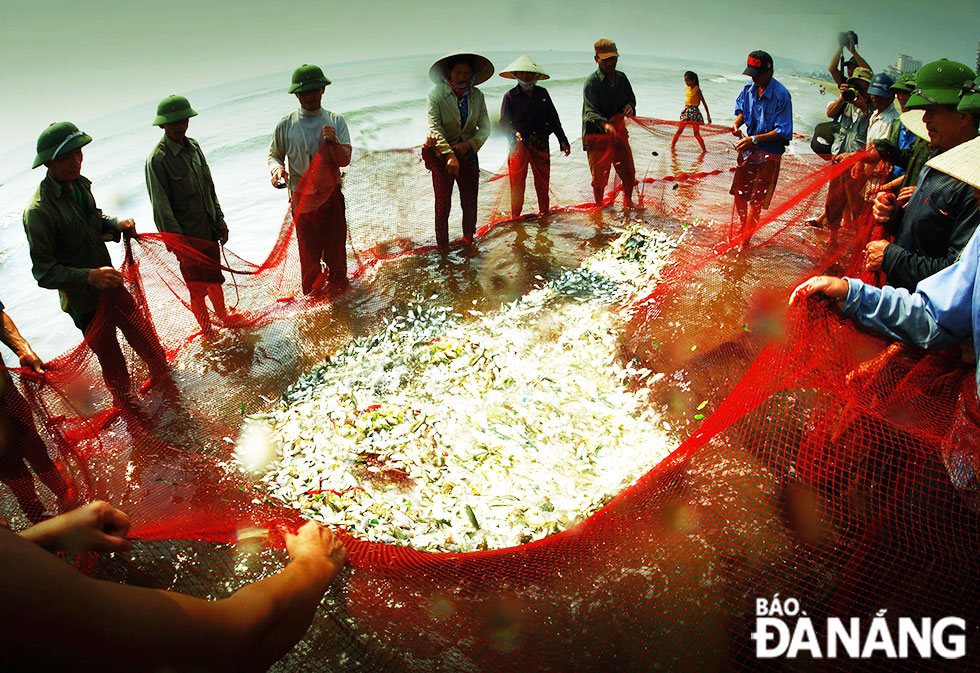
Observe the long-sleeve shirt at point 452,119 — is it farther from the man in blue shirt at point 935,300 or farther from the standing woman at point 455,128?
the man in blue shirt at point 935,300

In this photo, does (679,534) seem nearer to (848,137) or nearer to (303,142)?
(303,142)

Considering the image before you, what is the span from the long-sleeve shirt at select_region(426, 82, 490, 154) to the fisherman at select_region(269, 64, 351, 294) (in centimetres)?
113

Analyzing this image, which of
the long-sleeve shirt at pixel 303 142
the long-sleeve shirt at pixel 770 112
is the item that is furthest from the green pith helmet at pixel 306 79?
the long-sleeve shirt at pixel 770 112

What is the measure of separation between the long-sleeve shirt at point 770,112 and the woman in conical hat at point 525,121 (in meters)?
2.36

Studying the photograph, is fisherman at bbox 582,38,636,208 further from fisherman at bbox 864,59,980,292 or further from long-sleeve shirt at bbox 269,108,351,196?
fisherman at bbox 864,59,980,292

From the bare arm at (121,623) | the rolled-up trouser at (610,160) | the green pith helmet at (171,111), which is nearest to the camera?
the bare arm at (121,623)

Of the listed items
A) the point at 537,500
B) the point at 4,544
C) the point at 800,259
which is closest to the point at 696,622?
the point at 537,500

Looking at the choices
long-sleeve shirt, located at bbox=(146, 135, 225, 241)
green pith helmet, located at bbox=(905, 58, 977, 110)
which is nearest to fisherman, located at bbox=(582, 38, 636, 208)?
green pith helmet, located at bbox=(905, 58, 977, 110)

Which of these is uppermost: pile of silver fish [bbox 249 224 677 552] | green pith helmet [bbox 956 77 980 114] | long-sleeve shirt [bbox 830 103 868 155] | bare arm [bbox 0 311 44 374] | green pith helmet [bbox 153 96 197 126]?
green pith helmet [bbox 153 96 197 126]

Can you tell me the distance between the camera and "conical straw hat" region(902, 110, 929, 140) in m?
4.11

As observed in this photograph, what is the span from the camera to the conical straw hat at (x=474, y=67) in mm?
6543

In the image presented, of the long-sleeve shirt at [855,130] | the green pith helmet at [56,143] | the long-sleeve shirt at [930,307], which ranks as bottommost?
the long-sleeve shirt at [930,307]

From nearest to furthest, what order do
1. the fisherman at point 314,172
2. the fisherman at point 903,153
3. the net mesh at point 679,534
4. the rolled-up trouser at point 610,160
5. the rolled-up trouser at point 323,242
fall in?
the net mesh at point 679,534 < the fisherman at point 903,153 < the fisherman at point 314,172 < the rolled-up trouser at point 323,242 < the rolled-up trouser at point 610,160

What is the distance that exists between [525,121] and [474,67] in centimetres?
102
